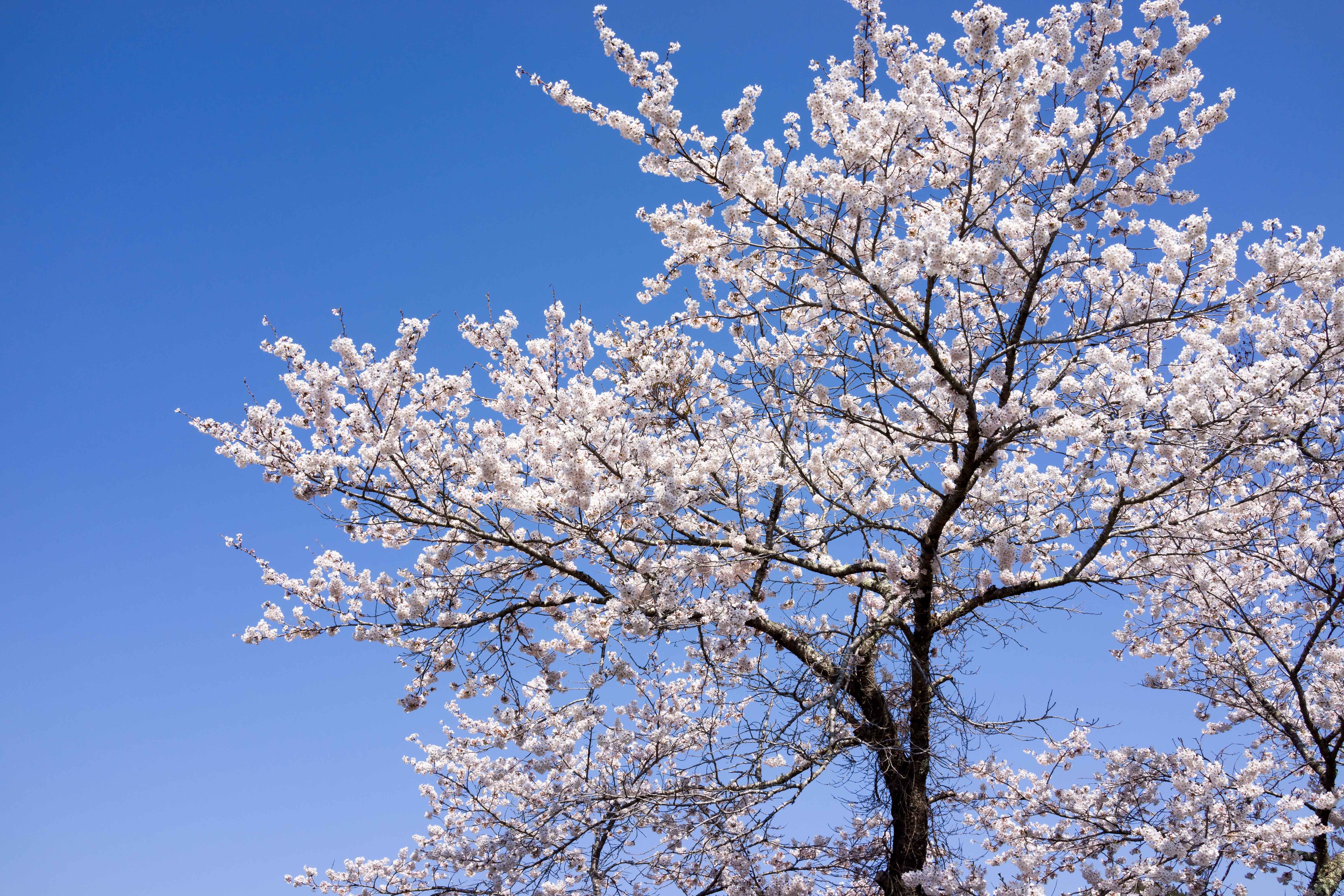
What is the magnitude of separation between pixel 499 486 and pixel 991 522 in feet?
12.8

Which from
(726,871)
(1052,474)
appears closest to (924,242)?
(1052,474)

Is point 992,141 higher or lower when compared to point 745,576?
higher

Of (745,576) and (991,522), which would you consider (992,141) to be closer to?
(991,522)

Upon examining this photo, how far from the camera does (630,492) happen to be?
5066mm

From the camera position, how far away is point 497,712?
5973 mm

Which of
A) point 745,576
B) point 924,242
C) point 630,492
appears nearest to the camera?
point 924,242

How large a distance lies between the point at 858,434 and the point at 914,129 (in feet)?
8.68

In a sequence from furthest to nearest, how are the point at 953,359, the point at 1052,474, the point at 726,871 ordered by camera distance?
1. the point at 1052,474
2. the point at 726,871
3. the point at 953,359

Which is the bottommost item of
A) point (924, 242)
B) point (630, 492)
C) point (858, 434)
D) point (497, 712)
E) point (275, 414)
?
point (497, 712)

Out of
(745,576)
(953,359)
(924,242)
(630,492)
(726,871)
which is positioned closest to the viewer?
(924,242)

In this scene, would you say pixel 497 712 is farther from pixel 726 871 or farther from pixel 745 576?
pixel 726 871

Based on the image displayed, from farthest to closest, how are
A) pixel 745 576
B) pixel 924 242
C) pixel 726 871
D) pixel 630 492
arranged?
pixel 726 871 < pixel 745 576 < pixel 630 492 < pixel 924 242

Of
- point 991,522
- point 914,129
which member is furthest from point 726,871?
point 914,129

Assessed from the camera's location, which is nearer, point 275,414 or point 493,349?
point 275,414
